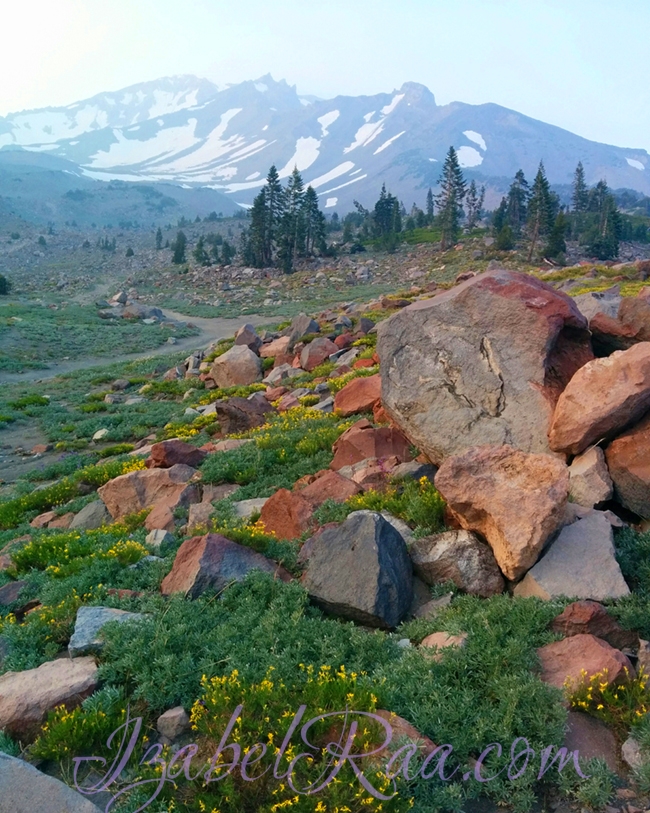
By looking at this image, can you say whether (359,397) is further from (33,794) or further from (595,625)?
(33,794)

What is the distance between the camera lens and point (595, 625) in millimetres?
5562

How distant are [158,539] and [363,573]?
137 inches

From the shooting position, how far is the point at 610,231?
86438mm

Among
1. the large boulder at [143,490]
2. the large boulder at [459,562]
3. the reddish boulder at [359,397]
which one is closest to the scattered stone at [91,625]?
the large boulder at [459,562]

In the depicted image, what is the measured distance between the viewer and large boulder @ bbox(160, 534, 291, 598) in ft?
22.4

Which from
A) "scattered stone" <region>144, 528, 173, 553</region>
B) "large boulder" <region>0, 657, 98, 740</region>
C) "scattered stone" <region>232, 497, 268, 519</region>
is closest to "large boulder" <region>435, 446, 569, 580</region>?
"scattered stone" <region>232, 497, 268, 519</region>

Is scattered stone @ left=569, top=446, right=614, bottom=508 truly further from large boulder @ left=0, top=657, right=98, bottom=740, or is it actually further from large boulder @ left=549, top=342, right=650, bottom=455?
large boulder @ left=0, top=657, right=98, bottom=740

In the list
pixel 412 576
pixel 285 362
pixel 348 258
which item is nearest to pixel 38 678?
pixel 412 576

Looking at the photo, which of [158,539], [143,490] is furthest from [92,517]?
[158,539]

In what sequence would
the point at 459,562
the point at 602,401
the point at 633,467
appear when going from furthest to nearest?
the point at 602,401
the point at 633,467
the point at 459,562

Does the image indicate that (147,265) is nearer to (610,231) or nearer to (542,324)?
(610,231)

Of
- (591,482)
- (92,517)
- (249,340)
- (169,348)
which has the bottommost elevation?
(169,348)

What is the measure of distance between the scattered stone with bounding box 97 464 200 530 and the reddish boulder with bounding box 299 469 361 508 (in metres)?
2.45

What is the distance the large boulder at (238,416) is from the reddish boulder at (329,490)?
629 centimetres
